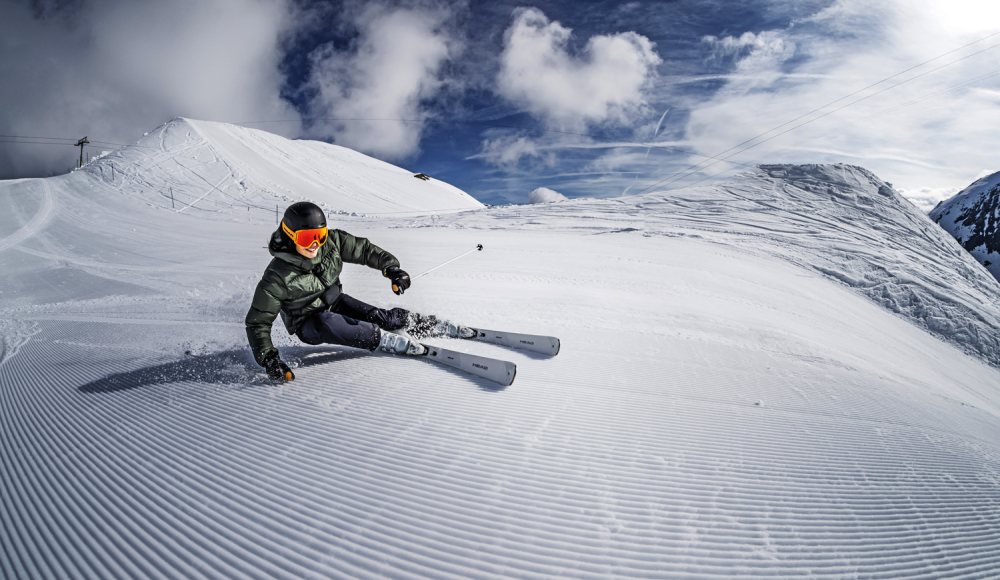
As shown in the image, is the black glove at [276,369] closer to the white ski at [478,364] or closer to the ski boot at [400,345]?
the ski boot at [400,345]

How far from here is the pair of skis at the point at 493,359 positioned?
2.85 meters

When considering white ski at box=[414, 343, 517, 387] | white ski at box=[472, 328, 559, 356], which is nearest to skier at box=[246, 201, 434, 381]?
white ski at box=[414, 343, 517, 387]

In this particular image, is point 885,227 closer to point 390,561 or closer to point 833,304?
point 833,304

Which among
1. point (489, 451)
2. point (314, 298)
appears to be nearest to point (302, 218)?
point (314, 298)

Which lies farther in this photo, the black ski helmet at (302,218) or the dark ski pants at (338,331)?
the dark ski pants at (338,331)

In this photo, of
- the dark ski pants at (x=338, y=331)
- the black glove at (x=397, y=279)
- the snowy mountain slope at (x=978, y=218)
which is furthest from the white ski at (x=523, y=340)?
the snowy mountain slope at (x=978, y=218)

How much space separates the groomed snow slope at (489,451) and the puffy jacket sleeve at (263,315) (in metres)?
0.30

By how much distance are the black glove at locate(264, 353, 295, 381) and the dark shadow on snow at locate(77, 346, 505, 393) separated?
6.0 inches

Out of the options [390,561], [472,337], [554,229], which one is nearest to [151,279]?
[472,337]

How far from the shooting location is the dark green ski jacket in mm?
2695

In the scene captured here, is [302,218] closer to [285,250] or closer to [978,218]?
[285,250]

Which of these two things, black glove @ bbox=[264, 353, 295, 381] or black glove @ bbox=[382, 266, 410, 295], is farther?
black glove @ bbox=[382, 266, 410, 295]

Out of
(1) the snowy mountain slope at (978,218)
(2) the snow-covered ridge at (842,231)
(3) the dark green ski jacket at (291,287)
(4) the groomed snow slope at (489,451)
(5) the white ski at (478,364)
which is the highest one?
(1) the snowy mountain slope at (978,218)

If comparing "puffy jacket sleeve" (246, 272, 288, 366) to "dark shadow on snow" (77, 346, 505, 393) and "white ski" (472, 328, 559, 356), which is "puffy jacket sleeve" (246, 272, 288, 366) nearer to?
"dark shadow on snow" (77, 346, 505, 393)
